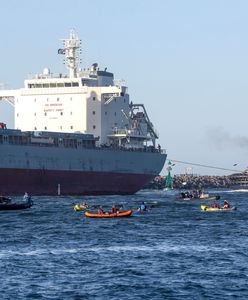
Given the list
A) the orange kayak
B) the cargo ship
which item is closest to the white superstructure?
the cargo ship

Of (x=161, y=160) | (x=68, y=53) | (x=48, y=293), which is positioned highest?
(x=68, y=53)

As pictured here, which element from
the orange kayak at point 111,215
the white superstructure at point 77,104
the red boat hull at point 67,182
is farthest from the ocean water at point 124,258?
the white superstructure at point 77,104

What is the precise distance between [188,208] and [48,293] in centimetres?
5688

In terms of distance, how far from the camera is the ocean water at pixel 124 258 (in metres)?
38.9

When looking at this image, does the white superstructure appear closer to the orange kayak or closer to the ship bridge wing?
the ship bridge wing

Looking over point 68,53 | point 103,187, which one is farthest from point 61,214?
point 68,53

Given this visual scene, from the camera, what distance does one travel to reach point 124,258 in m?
47.9

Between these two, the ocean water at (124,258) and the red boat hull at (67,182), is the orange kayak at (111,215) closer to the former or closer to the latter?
the ocean water at (124,258)

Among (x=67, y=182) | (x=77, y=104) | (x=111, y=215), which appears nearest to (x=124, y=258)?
(x=111, y=215)

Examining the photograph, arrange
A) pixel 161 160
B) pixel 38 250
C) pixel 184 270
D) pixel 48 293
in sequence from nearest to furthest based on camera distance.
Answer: pixel 48 293, pixel 184 270, pixel 38 250, pixel 161 160

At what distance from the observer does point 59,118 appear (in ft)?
420

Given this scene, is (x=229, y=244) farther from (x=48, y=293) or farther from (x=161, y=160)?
(x=161, y=160)

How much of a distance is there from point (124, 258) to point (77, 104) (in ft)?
262

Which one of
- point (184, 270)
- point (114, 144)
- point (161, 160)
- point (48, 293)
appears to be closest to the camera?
point (48, 293)
